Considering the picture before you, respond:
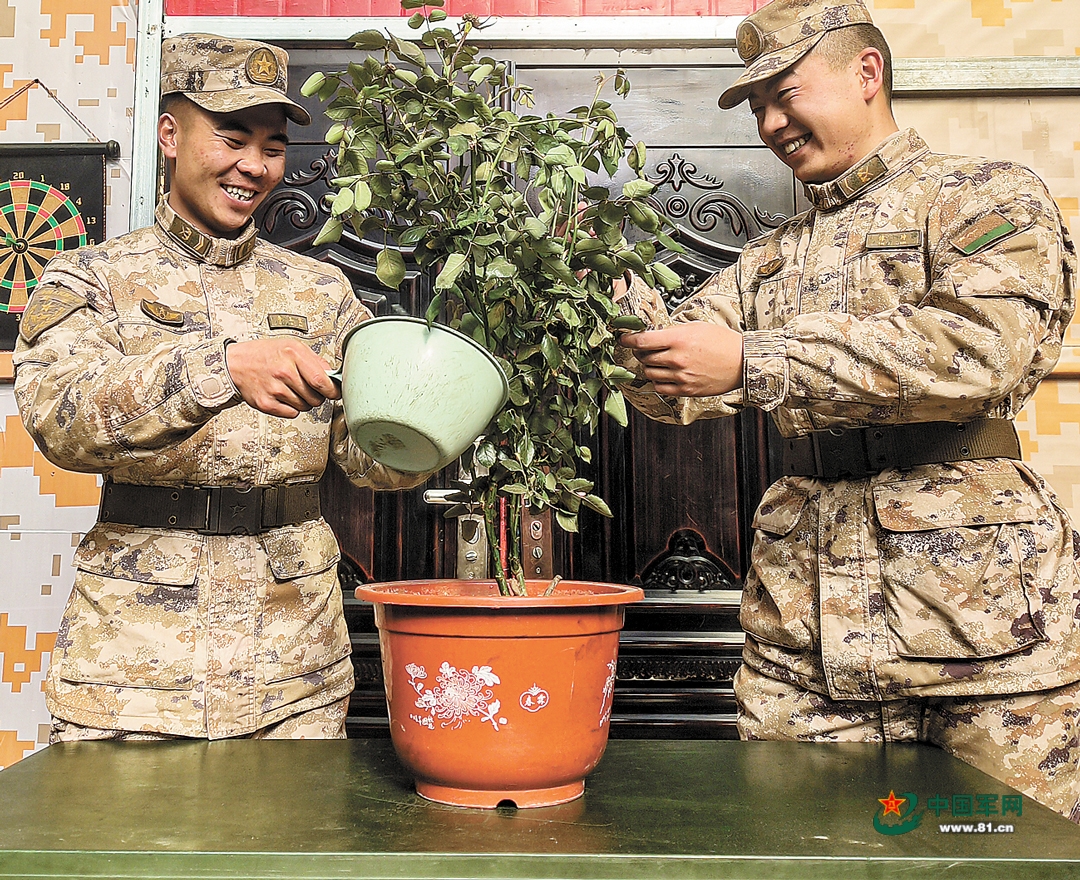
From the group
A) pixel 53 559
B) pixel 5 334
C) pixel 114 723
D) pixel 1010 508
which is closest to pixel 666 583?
pixel 1010 508

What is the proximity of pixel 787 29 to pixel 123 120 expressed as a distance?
5.58ft

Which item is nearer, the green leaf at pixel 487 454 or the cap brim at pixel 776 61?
the green leaf at pixel 487 454

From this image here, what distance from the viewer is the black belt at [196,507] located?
156 cm

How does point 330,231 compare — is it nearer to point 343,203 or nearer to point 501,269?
point 343,203

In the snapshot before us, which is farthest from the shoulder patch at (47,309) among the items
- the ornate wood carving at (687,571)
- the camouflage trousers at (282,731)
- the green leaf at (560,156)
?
the ornate wood carving at (687,571)

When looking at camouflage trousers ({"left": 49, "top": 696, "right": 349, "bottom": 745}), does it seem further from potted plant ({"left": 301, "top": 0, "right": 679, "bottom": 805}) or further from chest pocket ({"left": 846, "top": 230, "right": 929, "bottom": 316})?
chest pocket ({"left": 846, "top": 230, "right": 929, "bottom": 316})

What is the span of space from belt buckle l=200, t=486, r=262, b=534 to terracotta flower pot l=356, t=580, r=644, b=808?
701mm

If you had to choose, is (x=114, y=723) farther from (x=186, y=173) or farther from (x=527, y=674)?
(x=186, y=173)

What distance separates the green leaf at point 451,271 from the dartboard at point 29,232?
1.73 meters

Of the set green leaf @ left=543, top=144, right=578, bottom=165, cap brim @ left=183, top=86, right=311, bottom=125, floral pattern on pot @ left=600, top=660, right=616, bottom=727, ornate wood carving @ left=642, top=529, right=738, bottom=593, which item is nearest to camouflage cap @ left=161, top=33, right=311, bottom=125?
cap brim @ left=183, top=86, right=311, bottom=125

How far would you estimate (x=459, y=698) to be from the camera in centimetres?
95

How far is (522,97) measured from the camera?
1.19 meters

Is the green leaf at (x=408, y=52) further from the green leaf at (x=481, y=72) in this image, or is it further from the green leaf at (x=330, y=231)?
the green leaf at (x=330, y=231)

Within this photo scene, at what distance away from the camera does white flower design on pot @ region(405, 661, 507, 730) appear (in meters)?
0.94
